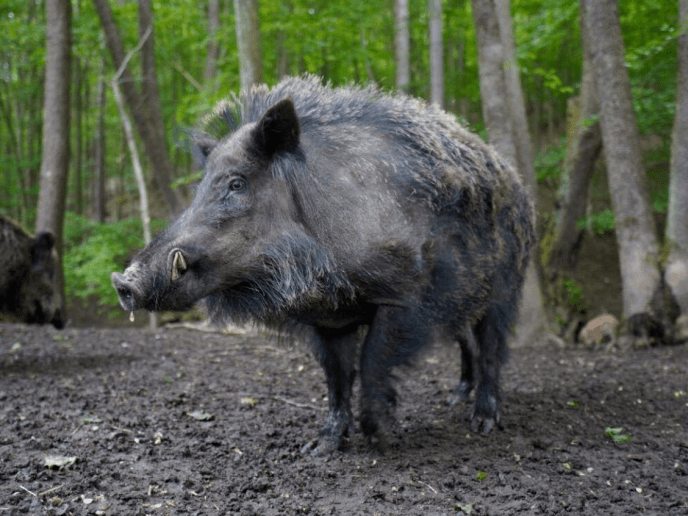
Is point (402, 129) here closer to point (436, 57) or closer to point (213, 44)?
point (436, 57)

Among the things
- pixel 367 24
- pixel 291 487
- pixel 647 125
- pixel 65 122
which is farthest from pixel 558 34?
pixel 291 487

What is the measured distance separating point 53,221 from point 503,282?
6704 millimetres

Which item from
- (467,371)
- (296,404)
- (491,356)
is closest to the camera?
(491,356)

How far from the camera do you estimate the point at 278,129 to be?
3736 millimetres

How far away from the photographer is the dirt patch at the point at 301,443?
324 centimetres

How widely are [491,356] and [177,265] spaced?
2.63 meters

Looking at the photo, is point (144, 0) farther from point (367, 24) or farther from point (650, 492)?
point (650, 492)

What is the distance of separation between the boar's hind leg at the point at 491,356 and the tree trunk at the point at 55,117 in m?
6.39

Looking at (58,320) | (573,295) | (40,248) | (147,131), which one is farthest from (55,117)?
(573,295)

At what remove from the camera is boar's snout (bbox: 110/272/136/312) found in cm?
311

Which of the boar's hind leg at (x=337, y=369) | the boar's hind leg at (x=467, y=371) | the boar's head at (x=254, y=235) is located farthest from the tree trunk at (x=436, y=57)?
the boar's head at (x=254, y=235)

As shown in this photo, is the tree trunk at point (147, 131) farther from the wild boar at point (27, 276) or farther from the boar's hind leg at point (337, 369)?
the boar's hind leg at point (337, 369)

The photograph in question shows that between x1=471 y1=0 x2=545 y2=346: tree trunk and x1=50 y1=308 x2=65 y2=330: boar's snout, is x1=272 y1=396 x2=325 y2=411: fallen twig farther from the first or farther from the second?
x1=50 y1=308 x2=65 y2=330: boar's snout

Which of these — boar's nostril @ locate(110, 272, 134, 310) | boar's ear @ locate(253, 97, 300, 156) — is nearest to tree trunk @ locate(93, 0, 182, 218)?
boar's ear @ locate(253, 97, 300, 156)
